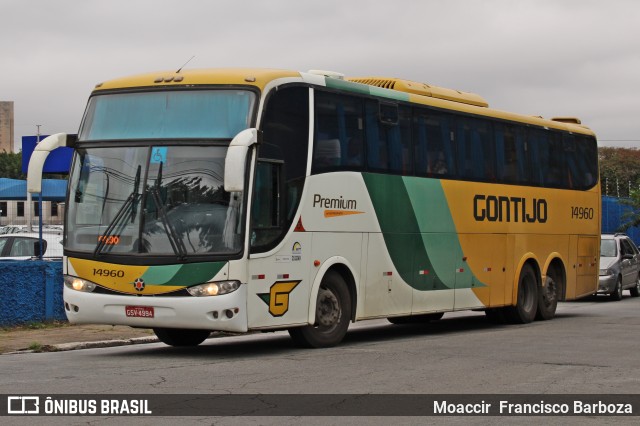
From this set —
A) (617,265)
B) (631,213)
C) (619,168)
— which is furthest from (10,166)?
(617,265)

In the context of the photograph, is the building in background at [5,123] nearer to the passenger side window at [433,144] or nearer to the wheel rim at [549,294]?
the wheel rim at [549,294]

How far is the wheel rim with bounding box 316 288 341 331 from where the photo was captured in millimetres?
16016

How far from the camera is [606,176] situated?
117 metres

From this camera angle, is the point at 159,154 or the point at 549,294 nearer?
the point at 159,154

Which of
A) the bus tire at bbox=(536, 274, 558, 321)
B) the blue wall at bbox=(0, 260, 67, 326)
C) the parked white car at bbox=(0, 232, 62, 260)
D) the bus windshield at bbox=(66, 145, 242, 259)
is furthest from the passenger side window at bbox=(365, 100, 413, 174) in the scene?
the parked white car at bbox=(0, 232, 62, 260)

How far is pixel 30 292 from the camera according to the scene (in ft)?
64.6

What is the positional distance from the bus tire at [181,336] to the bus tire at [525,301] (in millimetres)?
7477

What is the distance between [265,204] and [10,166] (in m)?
113

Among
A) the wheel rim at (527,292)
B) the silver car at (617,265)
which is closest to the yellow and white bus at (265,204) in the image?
the wheel rim at (527,292)

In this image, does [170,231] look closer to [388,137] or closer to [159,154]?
[159,154]

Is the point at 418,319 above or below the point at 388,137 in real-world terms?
below

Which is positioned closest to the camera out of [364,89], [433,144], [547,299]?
[364,89]

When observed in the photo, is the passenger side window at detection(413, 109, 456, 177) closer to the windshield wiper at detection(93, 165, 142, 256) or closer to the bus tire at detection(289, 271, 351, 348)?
the bus tire at detection(289, 271, 351, 348)

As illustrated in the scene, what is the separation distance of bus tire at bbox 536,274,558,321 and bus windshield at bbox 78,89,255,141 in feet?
33.4
